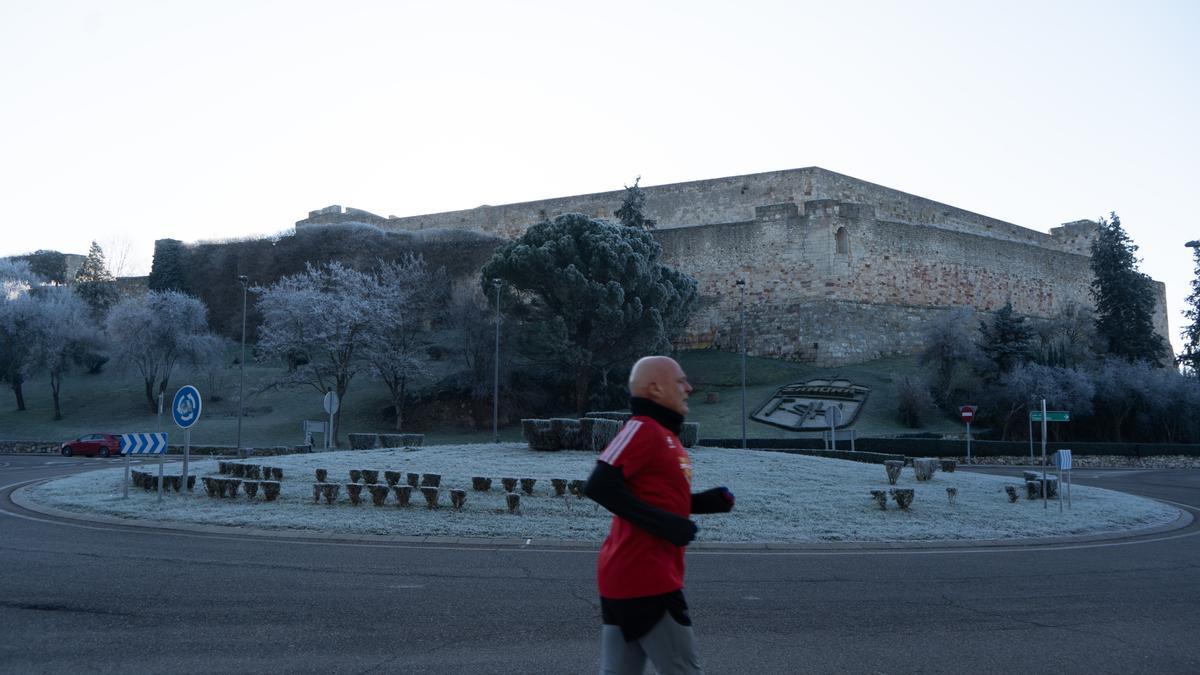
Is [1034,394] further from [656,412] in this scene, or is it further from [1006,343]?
[656,412]

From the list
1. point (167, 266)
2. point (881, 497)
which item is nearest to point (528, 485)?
point (881, 497)

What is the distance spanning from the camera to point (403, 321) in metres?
46.9

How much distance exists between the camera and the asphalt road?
6453 mm

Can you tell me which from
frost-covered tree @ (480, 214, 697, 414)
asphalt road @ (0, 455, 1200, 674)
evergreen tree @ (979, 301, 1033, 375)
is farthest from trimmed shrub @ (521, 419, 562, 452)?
evergreen tree @ (979, 301, 1033, 375)

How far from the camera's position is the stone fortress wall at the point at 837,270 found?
4734 cm

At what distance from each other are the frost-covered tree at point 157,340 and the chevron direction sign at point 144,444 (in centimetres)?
3262

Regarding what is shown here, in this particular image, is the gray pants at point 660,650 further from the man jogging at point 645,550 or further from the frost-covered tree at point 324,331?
the frost-covered tree at point 324,331

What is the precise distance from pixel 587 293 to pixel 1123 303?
95.7 ft

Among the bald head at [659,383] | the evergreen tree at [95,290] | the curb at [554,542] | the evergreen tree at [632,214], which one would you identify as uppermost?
the evergreen tree at [632,214]

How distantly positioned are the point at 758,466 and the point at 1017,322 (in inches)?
996

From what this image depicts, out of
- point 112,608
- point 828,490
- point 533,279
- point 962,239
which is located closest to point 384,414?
point 533,279

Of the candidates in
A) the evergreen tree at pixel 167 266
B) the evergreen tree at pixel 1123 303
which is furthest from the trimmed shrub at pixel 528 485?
the evergreen tree at pixel 167 266

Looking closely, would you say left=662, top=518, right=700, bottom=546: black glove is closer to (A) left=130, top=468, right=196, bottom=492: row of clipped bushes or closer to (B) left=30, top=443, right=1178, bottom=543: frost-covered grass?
(B) left=30, top=443, right=1178, bottom=543: frost-covered grass

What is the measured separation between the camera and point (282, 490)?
16375 mm
